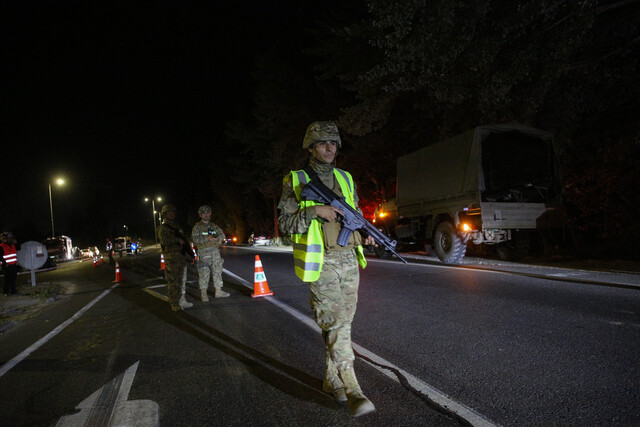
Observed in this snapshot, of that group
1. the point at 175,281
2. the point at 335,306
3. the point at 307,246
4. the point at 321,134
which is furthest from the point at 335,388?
the point at 175,281

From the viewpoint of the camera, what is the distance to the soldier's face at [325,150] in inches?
125

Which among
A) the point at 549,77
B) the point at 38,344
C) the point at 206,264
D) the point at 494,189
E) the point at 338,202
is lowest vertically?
the point at 38,344

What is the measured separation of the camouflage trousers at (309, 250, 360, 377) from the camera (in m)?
2.98

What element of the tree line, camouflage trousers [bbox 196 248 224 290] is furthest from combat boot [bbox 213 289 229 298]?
the tree line

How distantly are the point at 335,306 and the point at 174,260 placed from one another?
5208 millimetres

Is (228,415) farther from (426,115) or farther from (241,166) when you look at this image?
(241,166)

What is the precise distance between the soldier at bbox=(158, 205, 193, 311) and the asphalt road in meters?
0.39

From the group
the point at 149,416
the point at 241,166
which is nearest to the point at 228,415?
the point at 149,416

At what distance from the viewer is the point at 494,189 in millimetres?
10617

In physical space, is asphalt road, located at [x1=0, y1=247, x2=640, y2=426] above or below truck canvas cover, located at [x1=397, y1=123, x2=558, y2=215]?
below

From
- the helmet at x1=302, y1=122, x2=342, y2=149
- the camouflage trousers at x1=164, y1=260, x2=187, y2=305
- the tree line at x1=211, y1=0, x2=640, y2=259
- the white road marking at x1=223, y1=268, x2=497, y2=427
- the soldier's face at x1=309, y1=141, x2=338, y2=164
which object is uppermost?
the tree line at x1=211, y1=0, x2=640, y2=259

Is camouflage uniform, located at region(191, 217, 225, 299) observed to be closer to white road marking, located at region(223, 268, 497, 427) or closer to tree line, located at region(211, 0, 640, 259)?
white road marking, located at region(223, 268, 497, 427)

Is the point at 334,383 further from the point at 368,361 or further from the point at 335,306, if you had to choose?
the point at 368,361

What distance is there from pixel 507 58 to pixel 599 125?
3.72 meters
